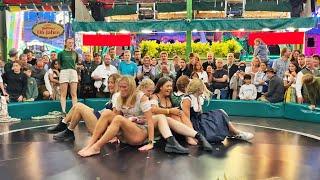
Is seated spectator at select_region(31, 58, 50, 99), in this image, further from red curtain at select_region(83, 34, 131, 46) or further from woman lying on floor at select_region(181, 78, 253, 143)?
woman lying on floor at select_region(181, 78, 253, 143)

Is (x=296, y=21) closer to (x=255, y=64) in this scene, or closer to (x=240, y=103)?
(x=255, y=64)

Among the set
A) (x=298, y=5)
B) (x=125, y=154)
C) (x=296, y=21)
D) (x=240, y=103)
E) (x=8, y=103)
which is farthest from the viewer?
(x=298, y=5)

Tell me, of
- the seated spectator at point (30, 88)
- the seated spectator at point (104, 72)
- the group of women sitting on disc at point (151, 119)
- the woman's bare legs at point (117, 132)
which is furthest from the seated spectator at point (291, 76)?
the seated spectator at point (30, 88)

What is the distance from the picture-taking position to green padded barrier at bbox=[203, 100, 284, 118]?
896 cm

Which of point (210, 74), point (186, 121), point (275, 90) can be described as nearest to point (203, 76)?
point (210, 74)

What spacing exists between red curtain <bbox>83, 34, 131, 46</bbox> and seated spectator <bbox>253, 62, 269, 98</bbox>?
4.47 metres

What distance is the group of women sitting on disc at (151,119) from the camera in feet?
17.8

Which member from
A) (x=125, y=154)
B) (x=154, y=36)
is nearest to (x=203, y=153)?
(x=125, y=154)

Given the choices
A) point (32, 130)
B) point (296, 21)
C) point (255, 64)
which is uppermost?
point (296, 21)

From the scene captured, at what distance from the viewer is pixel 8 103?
8648mm

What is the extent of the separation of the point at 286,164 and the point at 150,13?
924cm

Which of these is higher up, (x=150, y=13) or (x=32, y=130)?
(x=150, y=13)

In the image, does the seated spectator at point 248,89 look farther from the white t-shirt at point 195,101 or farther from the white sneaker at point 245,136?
the white t-shirt at point 195,101

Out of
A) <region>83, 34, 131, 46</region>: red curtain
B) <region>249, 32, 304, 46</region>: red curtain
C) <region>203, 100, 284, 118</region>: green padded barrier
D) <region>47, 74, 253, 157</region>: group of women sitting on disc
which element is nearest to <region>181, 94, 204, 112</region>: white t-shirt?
<region>47, 74, 253, 157</region>: group of women sitting on disc
